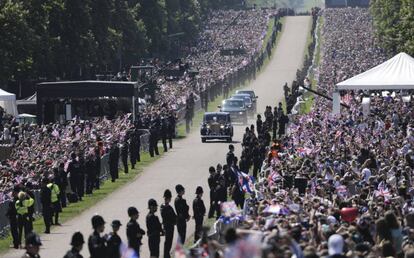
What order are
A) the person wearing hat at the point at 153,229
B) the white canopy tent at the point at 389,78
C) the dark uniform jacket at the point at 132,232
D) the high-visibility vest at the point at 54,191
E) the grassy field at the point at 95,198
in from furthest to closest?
the white canopy tent at the point at 389,78
the high-visibility vest at the point at 54,191
the grassy field at the point at 95,198
the person wearing hat at the point at 153,229
the dark uniform jacket at the point at 132,232

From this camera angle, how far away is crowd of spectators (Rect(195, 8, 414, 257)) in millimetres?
23062

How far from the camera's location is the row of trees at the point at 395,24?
85.4 metres

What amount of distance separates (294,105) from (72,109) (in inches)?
533

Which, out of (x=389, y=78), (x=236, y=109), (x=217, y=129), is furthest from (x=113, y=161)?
(x=236, y=109)

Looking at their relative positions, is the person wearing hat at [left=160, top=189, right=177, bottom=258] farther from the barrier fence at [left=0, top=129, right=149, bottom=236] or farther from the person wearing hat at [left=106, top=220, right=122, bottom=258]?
the person wearing hat at [left=106, top=220, right=122, bottom=258]

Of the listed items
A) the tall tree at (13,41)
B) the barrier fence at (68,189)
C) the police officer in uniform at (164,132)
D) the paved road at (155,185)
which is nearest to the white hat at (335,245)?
the paved road at (155,185)

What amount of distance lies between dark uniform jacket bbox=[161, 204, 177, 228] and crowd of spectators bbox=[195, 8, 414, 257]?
1.63m

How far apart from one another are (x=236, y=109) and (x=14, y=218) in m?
43.1

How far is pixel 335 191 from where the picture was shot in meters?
34.2

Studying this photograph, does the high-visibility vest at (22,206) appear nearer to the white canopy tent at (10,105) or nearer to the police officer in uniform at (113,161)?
the police officer in uniform at (113,161)

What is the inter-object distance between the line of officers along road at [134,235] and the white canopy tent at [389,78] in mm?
19849

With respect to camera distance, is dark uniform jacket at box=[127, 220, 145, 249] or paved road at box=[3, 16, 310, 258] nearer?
dark uniform jacket at box=[127, 220, 145, 249]

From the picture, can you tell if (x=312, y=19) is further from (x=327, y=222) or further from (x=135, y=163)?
(x=327, y=222)

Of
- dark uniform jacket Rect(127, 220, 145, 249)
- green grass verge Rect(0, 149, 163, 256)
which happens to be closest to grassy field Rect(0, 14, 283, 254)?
green grass verge Rect(0, 149, 163, 256)
